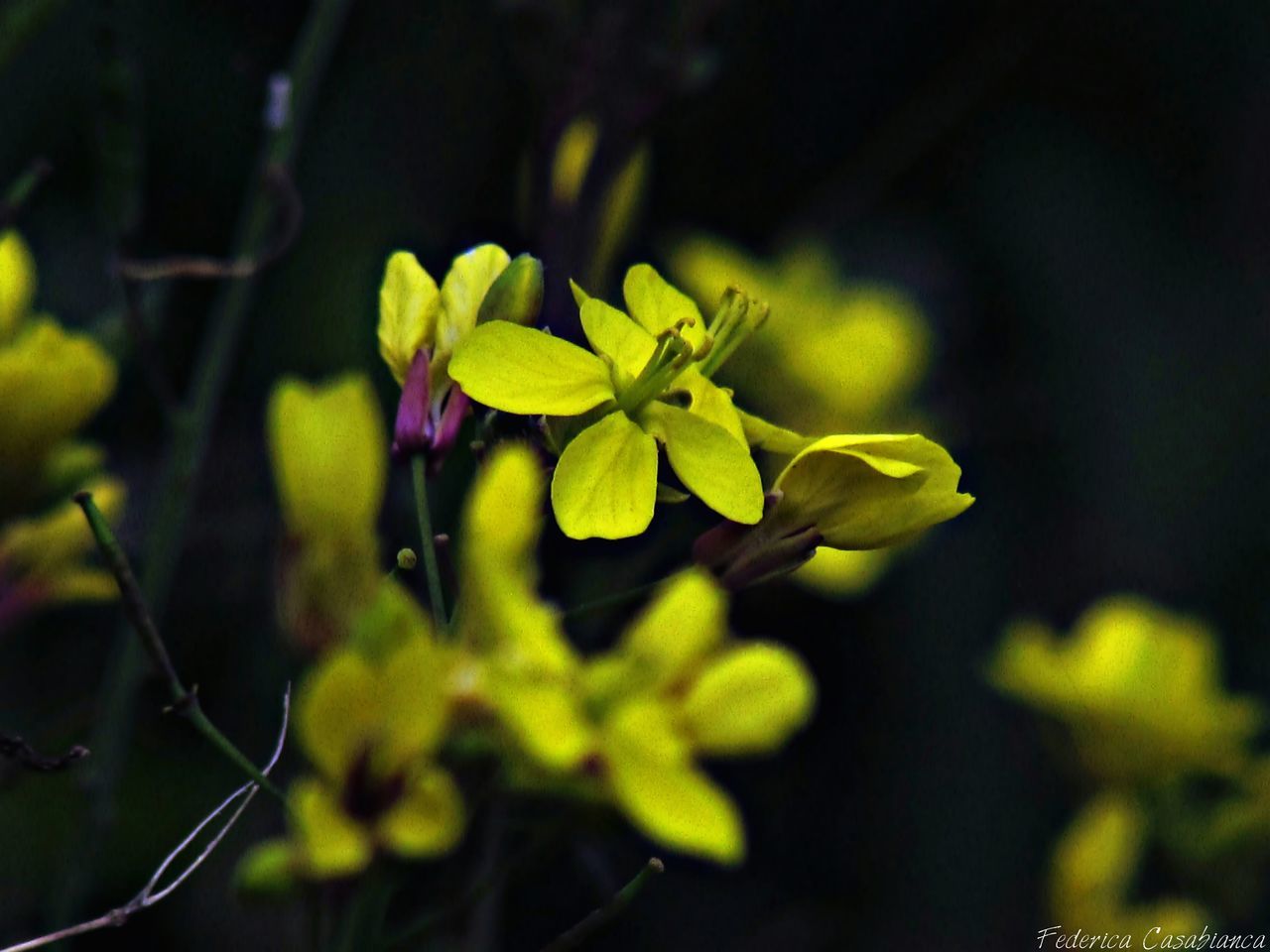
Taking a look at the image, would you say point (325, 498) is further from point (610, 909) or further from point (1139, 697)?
point (1139, 697)

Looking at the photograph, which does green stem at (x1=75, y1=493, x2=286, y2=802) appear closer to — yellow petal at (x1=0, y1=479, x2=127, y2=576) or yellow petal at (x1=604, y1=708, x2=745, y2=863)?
yellow petal at (x1=604, y1=708, x2=745, y2=863)

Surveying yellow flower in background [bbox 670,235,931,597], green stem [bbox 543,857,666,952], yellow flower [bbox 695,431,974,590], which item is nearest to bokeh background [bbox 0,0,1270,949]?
yellow flower in background [bbox 670,235,931,597]

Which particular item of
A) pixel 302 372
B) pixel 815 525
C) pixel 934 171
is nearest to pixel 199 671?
pixel 302 372

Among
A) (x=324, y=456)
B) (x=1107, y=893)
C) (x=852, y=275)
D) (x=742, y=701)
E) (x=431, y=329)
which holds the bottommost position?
(x=1107, y=893)

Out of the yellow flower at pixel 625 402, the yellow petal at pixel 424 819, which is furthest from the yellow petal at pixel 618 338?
the yellow petal at pixel 424 819

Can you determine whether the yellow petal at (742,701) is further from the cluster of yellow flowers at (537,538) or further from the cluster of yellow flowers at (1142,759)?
the cluster of yellow flowers at (1142,759)

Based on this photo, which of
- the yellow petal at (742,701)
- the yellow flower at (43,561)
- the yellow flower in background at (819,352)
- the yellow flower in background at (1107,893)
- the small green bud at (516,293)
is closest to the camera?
the small green bud at (516,293)

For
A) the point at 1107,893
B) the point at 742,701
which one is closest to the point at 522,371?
the point at 742,701
